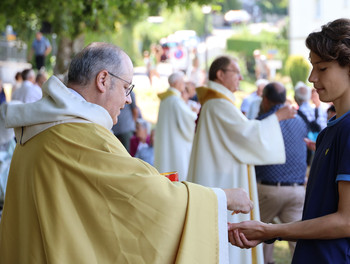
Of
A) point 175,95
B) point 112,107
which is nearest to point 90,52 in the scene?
point 112,107

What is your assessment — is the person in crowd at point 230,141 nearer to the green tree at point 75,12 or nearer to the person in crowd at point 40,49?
the green tree at point 75,12

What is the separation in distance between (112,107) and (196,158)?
124 inches

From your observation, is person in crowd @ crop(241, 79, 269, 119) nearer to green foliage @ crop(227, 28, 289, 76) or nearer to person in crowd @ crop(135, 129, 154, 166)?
person in crowd @ crop(135, 129, 154, 166)

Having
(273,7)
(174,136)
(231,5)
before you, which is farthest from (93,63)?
(273,7)

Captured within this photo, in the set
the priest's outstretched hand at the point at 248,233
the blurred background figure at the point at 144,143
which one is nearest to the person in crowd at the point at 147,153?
the blurred background figure at the point at 144,143

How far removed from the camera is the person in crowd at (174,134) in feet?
32.1

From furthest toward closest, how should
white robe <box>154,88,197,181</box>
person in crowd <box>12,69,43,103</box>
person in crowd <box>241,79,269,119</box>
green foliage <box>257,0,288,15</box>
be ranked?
green foliage <box>257,0,288,15</box> → person in crowd <box>12,69,43,103</box> → person in crowd <box>241,79,269,119</box> → white robe <box>154,88,197,181</box>

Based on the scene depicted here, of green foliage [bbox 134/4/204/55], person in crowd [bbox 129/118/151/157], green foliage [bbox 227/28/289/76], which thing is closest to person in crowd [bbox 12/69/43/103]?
person in crowd [bbox 129/118/151/157]

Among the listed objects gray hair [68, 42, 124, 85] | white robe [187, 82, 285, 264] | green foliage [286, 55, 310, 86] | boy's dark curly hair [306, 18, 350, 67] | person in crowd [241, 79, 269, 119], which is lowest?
green foliage [286, 55, 310, 86]

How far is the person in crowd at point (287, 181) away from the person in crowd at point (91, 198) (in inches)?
126

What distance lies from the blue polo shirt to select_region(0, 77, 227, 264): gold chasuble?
0.41 meters

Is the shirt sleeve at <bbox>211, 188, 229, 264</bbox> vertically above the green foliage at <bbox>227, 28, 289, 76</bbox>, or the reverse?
the shirt sleeve at <bbox>211, 188, 229, 264</bbox>

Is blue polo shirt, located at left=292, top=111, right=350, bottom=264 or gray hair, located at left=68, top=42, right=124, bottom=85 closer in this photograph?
blue polo shirt, located at left=292, top=111, right=350, bottom=264

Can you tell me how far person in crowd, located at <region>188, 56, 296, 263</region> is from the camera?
571 cm
